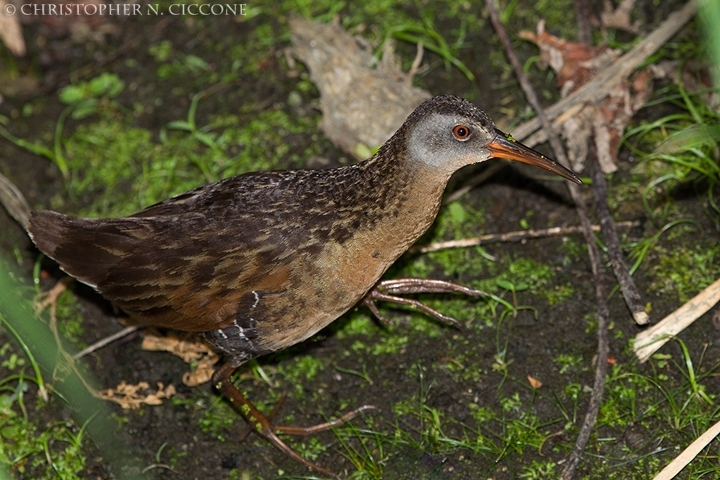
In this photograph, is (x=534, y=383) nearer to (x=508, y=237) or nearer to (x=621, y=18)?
(x=508, y=237)

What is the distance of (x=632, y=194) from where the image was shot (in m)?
4.55

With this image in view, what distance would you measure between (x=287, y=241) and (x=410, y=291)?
84 cm

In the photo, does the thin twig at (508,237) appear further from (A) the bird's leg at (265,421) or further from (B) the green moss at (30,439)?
A: (B) the green moss at (30,439)

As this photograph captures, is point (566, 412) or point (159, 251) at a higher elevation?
point (159, 251)

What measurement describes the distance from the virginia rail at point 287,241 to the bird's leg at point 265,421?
144mm

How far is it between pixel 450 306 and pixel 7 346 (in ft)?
7.78

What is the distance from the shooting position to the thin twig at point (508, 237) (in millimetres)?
4426

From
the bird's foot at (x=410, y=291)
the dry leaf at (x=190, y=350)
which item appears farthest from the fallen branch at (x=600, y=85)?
the dry leaf at (x=190, y=350)

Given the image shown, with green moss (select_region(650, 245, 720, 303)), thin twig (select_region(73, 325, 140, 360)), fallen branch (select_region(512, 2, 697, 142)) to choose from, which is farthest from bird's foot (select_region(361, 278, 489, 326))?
thin twig (select_region(73, 325, 140, 360))

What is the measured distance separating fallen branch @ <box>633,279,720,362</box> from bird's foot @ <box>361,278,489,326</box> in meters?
0.78

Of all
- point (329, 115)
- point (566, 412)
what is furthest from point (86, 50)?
point (566, 412)

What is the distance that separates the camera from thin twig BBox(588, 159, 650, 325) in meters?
3.98

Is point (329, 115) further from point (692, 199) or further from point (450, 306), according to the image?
point (692, 199)

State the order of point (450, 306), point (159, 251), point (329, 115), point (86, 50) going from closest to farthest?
point (159, 251) < point (450, 306) < point (329, 115) < point (86, 50)
